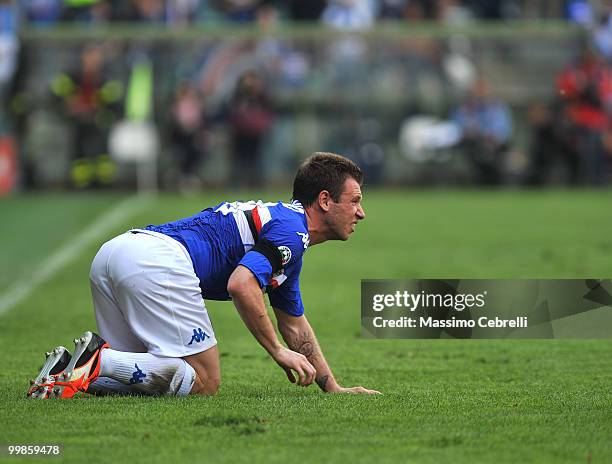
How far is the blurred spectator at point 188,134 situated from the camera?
25812mm

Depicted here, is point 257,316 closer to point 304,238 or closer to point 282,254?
point 282,254

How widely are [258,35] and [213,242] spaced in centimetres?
2028

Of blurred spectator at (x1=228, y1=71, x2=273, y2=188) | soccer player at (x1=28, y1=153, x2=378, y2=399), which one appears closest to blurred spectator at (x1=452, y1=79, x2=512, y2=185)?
blurred spectator at (x1=228, y1=71, x2=273, y2=188)

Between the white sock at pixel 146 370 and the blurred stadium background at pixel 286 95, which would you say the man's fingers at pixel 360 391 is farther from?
the blurred stadium background at pixel 286 95

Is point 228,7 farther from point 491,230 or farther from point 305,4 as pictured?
point 491,230

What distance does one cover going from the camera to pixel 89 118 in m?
26.0

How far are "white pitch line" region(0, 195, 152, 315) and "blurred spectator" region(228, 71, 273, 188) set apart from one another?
2701 millimetres

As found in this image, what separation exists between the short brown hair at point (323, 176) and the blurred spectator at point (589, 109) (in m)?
20.1

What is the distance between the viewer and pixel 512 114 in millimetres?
26969

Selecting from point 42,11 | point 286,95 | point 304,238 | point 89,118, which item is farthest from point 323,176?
point 42,11

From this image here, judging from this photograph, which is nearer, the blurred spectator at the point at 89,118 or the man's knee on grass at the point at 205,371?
the man's knee on grass at the point at 205,371

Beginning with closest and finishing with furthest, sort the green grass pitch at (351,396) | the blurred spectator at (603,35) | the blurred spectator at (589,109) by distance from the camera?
the green grass pitch at (351,396) → the blurred spectator at (589,109) → the blurred spectator at (603,35)

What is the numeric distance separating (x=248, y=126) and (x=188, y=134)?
115 centimetres

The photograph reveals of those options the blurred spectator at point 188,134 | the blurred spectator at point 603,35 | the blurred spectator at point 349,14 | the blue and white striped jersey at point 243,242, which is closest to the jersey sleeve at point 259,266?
the blue and white striped jersey at point 243,242
